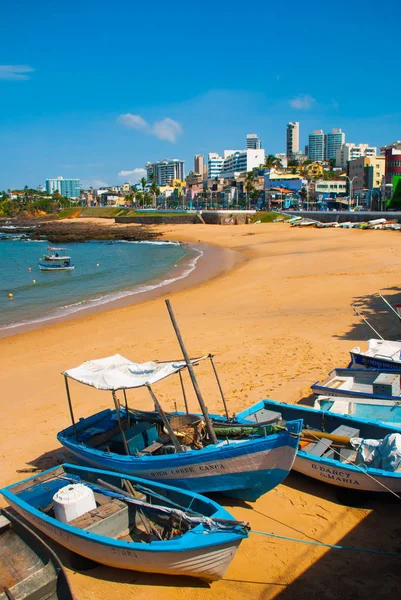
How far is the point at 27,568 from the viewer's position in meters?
5.70

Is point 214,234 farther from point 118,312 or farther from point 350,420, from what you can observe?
point 350,420

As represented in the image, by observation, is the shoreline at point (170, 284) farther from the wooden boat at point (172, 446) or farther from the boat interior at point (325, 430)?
the boat interior at point (325, 430)

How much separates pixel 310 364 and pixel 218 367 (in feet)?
8.30

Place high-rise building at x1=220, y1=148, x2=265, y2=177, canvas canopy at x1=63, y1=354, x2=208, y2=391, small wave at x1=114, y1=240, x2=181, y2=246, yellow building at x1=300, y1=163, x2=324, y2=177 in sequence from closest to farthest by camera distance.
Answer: canvas canopy at x1=63, y1=354, x2=208, y2=391 → small wave at x1=114, y1=240, x2=181, y2=246 → yellow building at x1=300, y1=163, x2=324, y2=177 → high-rise building at x1=220, y1=148, x2=265, y2=177

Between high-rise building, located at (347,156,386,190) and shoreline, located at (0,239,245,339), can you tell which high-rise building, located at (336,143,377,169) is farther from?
shoreline, located at (0,239,245,339)

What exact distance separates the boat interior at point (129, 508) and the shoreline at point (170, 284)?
49.7 ft

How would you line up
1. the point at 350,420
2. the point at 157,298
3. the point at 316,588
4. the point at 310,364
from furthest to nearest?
the point at 157,298 → the point at 310,364 → the point at 350,420 → the point at 316,588

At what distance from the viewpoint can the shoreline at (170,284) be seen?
2366cm

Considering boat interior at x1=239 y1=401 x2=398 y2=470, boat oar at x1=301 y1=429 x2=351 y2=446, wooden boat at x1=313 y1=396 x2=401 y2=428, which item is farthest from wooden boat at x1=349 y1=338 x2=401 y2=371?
boat oar at x1=301 y1=429 x2=351 y2=446

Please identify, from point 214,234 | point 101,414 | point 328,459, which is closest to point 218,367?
point 101,414

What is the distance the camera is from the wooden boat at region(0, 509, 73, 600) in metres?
5.30

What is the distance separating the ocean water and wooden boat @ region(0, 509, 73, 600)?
18.6 metres

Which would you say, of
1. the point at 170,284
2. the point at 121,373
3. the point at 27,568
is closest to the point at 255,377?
the point at 121,373

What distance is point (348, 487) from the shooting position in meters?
7.72
